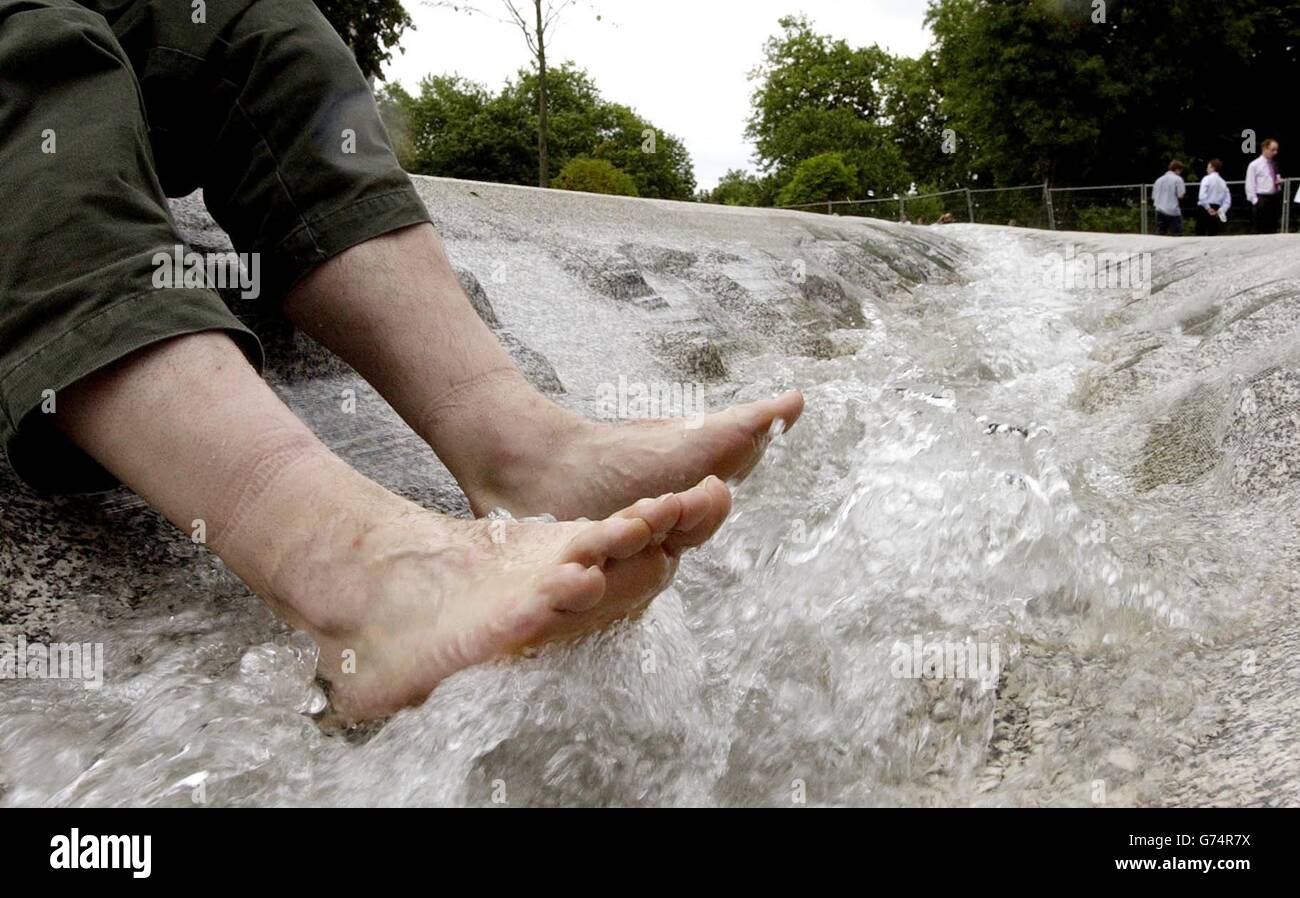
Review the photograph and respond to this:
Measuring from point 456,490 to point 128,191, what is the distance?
766 mm

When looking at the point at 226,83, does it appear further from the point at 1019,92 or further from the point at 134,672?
the point at 1019,92

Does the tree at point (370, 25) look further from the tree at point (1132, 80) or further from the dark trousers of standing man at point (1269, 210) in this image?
the tree at point (1132, 80)

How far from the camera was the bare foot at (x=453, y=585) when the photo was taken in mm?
978

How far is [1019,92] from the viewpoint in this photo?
2162 cm

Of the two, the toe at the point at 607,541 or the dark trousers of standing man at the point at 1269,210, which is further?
the dark trousers of standing man at the point at 1269,210

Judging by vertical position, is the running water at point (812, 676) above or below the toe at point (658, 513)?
below
